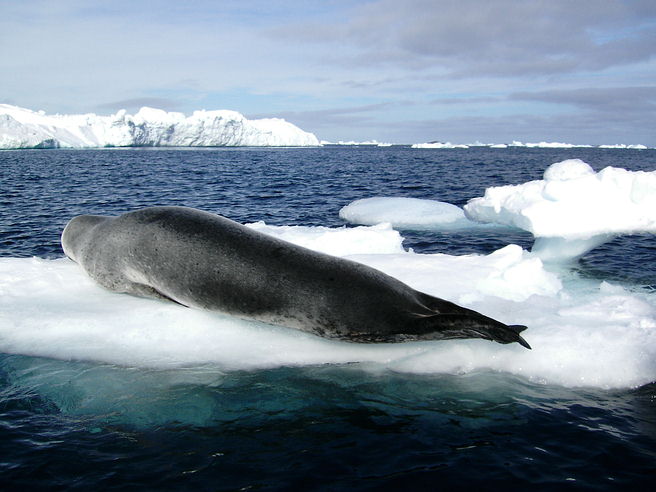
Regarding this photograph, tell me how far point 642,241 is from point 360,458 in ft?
38.1

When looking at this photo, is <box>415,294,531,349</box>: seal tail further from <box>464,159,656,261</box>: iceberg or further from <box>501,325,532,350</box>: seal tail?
<box>464,159,656,261</box>: iceberg

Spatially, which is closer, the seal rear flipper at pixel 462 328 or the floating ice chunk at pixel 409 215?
the seal rear flipper at pixel 462 328

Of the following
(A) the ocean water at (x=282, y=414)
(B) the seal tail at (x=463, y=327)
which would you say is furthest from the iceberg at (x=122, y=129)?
(B) the seal tail at (x=463, y=327)

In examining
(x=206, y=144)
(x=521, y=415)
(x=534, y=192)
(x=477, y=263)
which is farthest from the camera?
(x=206, y=144)

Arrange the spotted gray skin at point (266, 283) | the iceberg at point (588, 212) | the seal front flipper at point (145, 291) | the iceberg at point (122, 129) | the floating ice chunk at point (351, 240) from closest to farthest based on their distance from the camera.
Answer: the spotted gray skin at point (266, 283), the seal front flipper at point (145, 291), the floating ice chunk at point (351, 240), the iceberg at point (588, 212), the iceberg at point (122, 129)

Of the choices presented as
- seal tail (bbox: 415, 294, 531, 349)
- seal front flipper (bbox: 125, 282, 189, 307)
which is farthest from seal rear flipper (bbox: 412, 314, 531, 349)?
seal front flipper (bbox: 125, 282, 189, 307)

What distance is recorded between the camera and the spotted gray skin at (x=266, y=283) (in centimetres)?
418

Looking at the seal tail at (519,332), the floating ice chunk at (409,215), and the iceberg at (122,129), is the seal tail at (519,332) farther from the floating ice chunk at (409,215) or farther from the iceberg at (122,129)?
the iceberg at (122,129)

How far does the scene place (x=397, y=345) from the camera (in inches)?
175

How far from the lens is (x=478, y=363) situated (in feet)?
14.0

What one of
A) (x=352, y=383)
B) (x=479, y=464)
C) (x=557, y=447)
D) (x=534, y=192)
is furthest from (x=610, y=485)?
(x=534, y=192)

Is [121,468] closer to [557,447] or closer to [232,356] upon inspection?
[232,356]

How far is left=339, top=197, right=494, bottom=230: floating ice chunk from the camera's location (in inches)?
534

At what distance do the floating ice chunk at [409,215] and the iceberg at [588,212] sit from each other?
2850 millimetres
